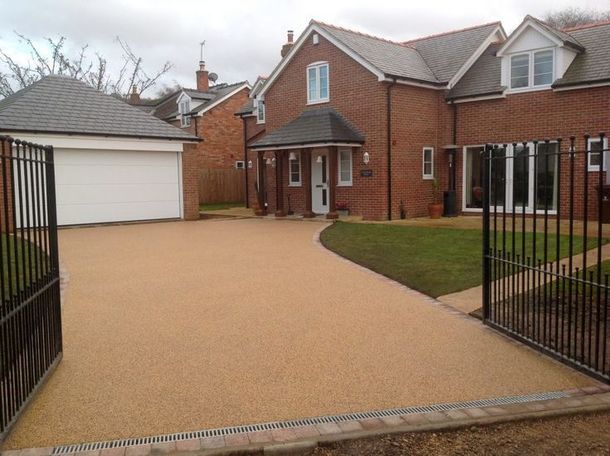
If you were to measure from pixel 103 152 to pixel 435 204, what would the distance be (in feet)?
35.7

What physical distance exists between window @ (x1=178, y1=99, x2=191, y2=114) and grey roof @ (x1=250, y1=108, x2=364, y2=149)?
1469 cm

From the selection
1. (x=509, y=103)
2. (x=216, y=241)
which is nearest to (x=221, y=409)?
(x=216, y=241)

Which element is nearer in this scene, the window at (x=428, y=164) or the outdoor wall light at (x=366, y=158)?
the outdoor wall light at (x=366, y=158)

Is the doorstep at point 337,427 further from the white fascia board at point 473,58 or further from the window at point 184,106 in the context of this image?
the window at point 184,106

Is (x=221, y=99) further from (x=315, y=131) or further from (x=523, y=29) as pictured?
(x=523, y=29)

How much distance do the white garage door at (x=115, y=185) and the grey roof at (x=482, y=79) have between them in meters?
10.0

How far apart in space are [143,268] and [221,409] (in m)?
6.56

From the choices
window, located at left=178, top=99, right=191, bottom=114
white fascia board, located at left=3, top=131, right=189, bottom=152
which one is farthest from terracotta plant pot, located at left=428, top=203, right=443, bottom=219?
window, located at left=178, top=99, right=191, bottom=114

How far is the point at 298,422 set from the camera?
3971 millimetres

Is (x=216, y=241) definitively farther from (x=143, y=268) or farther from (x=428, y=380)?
(x=428, y=380)

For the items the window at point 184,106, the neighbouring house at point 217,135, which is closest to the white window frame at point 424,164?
the neighbouring house at point 217,135

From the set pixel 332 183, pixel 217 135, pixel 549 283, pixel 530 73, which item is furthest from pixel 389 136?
pixel 217 135

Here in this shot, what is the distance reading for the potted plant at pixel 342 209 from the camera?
19434 millimetres

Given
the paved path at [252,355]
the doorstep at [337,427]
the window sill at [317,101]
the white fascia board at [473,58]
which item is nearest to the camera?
the doorstep at [337,427]
